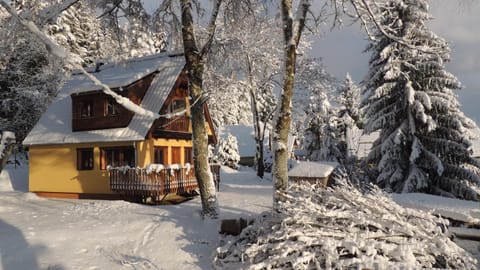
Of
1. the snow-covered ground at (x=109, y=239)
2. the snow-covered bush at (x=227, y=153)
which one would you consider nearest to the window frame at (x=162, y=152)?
the snow-covered ground at (x=109, y=239)

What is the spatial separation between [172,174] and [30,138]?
334 inches

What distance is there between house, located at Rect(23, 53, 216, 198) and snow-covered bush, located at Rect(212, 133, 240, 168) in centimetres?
1982

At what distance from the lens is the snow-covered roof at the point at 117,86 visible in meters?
16.7

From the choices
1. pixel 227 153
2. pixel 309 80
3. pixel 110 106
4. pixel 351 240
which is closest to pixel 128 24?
pixel 110 106

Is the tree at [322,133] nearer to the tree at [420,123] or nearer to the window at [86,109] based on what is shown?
the tree at [420,123]

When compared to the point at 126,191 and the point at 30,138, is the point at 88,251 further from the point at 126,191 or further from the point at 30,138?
Result: the point at 30,138

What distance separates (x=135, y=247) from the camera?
311 inches

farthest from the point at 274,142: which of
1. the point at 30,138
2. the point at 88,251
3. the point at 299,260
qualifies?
the point at 30,138

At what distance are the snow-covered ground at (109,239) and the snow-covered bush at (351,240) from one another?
1.23 metres

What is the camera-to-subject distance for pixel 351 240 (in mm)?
5555

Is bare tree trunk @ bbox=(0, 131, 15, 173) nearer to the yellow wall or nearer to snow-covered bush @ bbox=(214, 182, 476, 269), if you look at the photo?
snow-covered bush @ bbox=(214, 182, 476, 269)

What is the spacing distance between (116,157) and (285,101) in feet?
38.0

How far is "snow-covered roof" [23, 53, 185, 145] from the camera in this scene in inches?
658

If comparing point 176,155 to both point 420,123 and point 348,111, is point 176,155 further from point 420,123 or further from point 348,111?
point 348,111
